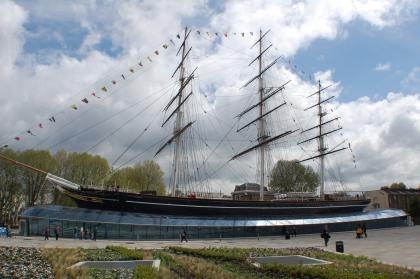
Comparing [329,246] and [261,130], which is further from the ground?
[261,130]

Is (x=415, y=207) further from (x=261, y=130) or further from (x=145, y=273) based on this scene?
(x=145, y=273)

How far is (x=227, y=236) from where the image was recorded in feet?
150

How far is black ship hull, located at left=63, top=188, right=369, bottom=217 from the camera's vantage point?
1694 inches

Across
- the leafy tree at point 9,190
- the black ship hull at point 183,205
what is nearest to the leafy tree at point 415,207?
the black ship hull at point 183,205

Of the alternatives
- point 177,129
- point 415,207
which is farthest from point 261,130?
point 415,207

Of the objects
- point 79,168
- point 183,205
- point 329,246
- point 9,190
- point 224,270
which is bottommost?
point 329,246

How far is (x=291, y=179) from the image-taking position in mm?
85125

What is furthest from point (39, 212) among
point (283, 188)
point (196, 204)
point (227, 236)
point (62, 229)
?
point (283, 188)

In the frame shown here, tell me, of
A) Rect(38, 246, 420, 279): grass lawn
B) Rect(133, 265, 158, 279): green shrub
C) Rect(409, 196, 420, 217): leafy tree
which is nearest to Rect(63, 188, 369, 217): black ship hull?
Rect(38, 246, 420, 279): grass lawn

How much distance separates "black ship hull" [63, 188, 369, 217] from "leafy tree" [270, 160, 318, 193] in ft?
83.8

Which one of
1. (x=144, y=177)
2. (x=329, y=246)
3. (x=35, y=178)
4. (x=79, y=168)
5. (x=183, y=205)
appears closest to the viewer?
(x=329, y=246)

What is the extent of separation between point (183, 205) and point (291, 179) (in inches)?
1718

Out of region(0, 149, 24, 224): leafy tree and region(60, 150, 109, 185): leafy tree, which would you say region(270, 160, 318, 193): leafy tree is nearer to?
region(60, 150, 109, 185): leafy tree

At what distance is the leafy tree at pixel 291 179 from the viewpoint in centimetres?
8425
